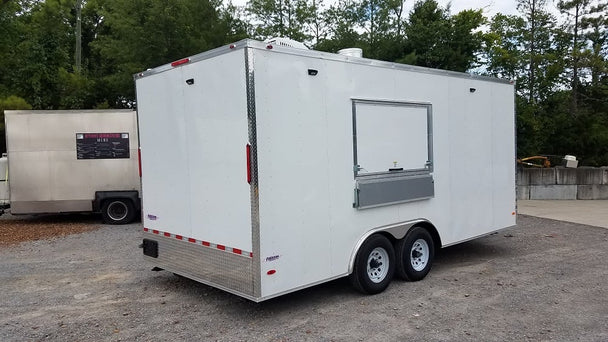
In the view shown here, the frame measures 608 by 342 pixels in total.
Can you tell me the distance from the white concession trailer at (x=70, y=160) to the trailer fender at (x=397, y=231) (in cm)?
739

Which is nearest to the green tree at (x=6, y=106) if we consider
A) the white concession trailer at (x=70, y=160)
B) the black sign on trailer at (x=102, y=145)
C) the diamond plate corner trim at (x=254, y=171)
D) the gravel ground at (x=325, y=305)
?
the white concession trailer at (x=70, y=160)

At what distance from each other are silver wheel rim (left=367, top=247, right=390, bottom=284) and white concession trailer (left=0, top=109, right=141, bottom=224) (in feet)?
24.1

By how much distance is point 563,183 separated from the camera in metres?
13.9

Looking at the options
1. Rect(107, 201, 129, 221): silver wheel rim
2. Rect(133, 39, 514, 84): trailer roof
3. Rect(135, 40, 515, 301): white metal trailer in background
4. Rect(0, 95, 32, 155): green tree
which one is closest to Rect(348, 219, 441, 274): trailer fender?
Rect(135, 40, 515, 301): white metal trailer in background

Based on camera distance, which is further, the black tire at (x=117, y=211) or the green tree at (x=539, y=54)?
the green tree at (x=539, y=54)

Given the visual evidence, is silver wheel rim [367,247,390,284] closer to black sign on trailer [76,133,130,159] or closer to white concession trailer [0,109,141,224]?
white concession trailer [0,109,141,224]

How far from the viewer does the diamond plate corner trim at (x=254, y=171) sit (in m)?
4.23

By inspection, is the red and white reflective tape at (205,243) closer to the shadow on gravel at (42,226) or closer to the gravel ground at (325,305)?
the gravel ground at (325,305)

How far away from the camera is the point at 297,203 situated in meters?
4.59

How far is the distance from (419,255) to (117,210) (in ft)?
25.9

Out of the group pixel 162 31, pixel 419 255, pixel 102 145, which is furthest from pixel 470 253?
pixel 162 31

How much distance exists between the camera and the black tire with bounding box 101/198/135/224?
431 inches

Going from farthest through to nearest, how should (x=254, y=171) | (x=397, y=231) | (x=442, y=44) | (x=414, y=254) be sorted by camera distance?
(x=442, y=44) < (x=414, y=254) < (x=397, y=231) < (x=254, y=171)

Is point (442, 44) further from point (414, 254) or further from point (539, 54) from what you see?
point (414, 254)
